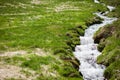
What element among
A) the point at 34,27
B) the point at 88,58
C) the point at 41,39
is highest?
the point at 41,39

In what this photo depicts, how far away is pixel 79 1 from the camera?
5207 inches

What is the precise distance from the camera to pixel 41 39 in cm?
5950

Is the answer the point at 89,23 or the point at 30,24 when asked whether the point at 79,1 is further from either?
the point at 30,24

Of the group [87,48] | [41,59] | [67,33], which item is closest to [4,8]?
[67,33]

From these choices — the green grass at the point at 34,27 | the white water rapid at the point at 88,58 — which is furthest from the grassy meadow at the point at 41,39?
the white water rapid at the point at 88,58

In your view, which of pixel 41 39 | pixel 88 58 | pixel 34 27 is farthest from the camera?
pixel 34 27

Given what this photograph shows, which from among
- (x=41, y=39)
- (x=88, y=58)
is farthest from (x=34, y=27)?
(x=88, y=58)

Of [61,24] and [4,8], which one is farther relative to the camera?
[4,8]

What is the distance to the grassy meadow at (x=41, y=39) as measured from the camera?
1709 inches

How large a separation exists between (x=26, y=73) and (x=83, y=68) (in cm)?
1045

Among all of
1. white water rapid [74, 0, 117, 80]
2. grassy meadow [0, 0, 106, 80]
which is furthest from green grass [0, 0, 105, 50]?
white water rapid [74, 0, 117, 80]

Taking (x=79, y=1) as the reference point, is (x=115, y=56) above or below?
above

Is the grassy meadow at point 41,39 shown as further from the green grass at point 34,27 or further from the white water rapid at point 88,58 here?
the white water rapid at point 88,58

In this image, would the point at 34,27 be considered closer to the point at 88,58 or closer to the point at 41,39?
the point at 41,39
